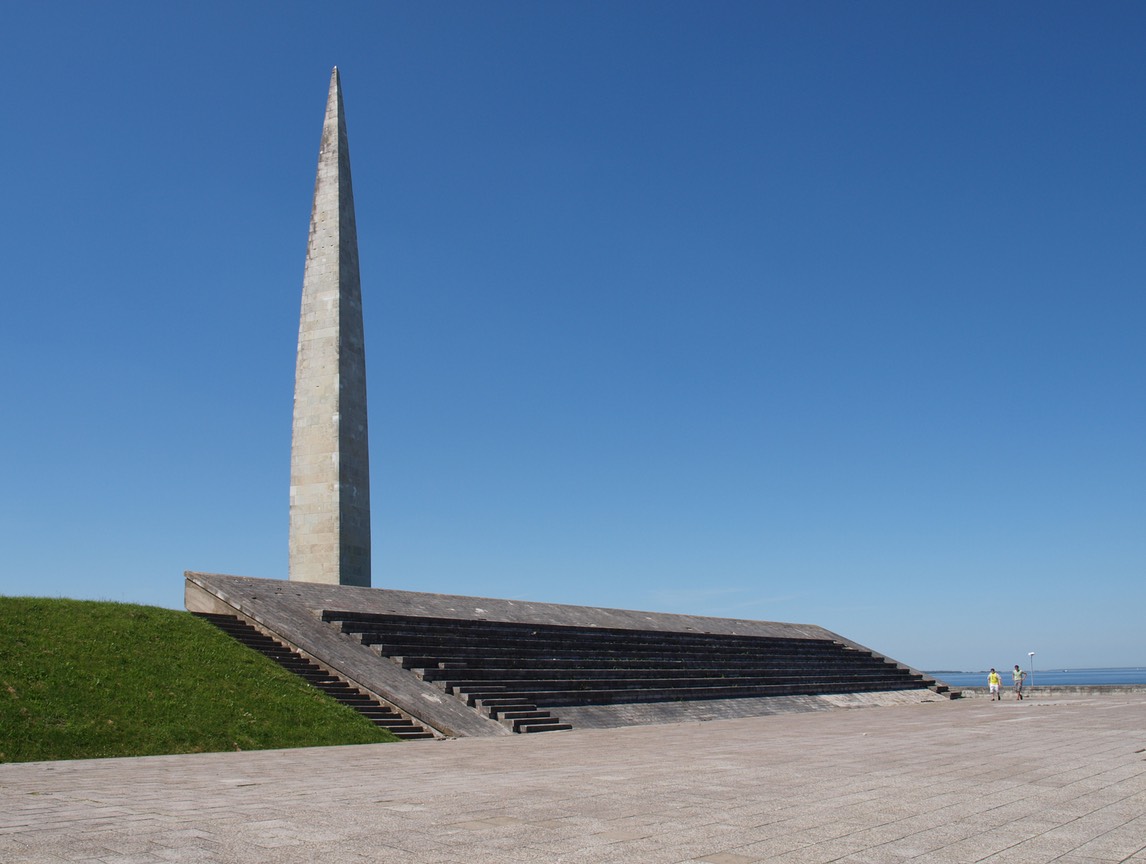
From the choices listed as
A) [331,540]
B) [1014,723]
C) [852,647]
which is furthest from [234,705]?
[852,647]

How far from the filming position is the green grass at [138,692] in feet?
45.1

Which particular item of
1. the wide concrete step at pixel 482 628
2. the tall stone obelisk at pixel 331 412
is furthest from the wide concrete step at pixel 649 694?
the tall stone obelisk at pixel 331 412

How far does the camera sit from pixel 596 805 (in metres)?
8.70

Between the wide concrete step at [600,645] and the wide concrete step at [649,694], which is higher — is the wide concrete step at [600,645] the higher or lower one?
the higher one

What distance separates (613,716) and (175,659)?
9.36 m

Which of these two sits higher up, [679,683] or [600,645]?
[600,645]

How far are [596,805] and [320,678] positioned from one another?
37.7 ft

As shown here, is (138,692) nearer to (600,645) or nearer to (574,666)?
(574,666)

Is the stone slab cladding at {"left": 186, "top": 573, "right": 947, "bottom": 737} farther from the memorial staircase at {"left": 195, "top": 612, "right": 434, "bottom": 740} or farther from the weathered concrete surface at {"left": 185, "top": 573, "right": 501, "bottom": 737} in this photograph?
the memorial staircase at {"left": 195, "top": 612, "right": 434, "bottom": 740}

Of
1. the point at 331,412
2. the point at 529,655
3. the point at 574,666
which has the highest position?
the point at 331,412

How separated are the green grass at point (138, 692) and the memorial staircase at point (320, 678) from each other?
398 mm

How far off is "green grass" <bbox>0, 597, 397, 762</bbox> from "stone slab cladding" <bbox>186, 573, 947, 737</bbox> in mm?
1384

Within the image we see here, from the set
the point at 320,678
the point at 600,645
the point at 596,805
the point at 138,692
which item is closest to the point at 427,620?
the point at 320,678

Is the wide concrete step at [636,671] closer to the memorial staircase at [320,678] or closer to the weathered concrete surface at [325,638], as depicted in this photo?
the weathered concrete surface at [325,638]
